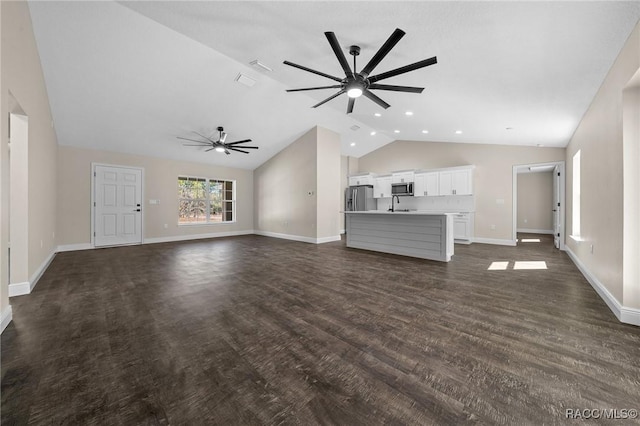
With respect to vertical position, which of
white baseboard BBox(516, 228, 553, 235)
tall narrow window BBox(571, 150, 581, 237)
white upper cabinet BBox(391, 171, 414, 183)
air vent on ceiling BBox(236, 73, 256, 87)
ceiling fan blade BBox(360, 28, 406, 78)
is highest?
air vent on ceiling BBox(236, 73, 256, 87)

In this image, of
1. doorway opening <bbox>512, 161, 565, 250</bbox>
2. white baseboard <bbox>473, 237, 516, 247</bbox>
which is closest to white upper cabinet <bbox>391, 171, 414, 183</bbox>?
white baseboard <bbox>473, 237, 516, 247</bbox>

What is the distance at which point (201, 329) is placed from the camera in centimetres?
219

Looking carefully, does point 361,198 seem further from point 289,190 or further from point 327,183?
point 289,190

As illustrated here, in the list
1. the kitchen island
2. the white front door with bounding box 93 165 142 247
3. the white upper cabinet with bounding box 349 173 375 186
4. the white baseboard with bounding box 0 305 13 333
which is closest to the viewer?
the white baseboard with bounding box 0 305 13 333

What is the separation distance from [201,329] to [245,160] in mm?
7316

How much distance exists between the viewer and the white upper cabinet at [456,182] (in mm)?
7273

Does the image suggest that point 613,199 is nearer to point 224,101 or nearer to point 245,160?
point 224,101

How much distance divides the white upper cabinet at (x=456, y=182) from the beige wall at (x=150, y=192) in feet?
22.1

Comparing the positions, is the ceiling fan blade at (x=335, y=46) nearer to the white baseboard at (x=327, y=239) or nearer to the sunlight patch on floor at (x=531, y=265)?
the sunlight patch on floor at (x=531, y=265)

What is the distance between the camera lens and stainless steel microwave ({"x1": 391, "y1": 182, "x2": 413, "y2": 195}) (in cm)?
812

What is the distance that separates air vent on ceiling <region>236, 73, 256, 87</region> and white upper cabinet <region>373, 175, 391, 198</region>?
17.8ft

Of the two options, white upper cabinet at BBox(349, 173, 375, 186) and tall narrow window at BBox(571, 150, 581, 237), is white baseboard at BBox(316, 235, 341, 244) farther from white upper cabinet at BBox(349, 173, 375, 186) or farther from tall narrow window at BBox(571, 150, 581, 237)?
tall narrow window at BBox(571, 150, 581, 237)

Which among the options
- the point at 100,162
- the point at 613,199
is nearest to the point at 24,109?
the point at 100,162

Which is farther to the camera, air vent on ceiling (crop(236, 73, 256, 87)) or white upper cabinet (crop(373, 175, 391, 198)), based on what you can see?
white upper cabinet (crop(373, 175, 391, 198))
